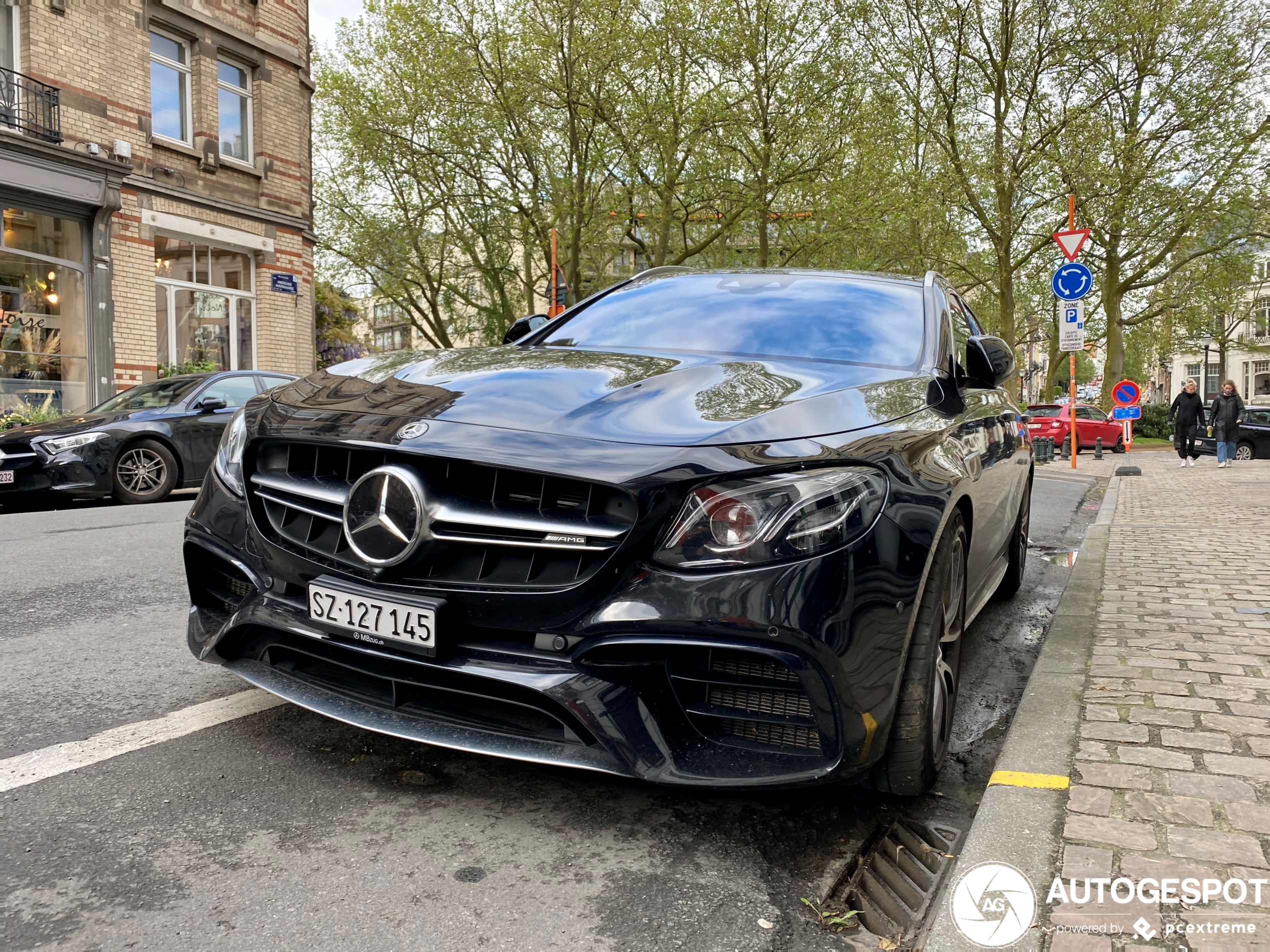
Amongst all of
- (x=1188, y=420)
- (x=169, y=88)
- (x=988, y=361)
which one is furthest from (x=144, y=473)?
(x=1188, y=420)

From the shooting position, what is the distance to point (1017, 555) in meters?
5.33

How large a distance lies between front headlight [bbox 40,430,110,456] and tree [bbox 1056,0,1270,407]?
66.4 feet

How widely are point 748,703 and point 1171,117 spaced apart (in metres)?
28.0

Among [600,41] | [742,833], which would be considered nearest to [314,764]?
[742,833]

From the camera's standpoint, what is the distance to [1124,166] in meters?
22.6

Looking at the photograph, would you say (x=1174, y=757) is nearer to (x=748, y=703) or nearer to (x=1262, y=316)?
(x=748, y=703)

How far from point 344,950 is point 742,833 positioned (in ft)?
3.25

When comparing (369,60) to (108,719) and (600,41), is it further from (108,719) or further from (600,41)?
(108,719)

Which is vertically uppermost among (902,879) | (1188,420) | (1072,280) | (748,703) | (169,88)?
(169,88)

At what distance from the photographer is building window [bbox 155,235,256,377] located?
16969 mm

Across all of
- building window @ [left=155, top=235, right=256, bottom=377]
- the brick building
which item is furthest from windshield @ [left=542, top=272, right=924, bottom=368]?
building window @ [left=155, top=235, right=256, bottom=377]

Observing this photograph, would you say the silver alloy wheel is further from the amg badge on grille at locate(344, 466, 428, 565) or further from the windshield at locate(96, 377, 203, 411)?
the amg badge on grille at locate(344, 466, 428, 565)

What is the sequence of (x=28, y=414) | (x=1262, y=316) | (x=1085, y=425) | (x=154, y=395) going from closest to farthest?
(x=154, y=395)
(x=28, y=414)
(x=1085, y=425)
(x=1262, y=316)

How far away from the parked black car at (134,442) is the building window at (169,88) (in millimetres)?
8545
